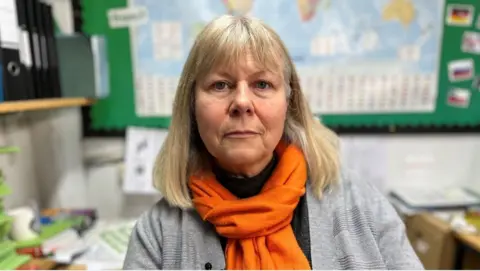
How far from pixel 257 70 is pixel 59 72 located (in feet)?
3.09

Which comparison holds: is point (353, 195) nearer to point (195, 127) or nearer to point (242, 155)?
point (242, 155)

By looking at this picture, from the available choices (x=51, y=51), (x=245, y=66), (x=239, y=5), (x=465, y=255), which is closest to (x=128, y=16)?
(x=51, y=51)

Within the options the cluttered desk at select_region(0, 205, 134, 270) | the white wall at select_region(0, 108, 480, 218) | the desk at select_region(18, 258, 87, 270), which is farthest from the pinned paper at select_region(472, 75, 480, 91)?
the desk at select_region(18, 258, 87, 270)

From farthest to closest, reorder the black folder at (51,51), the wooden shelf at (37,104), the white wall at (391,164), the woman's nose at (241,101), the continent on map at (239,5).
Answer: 1. the white wall at (391,164)
2. the continent on map at (239,5)
3. the black folder at (51,51)
4. the wooden shelf at (37,104)
5. the woman's nose at (241,101)

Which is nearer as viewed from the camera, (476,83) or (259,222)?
(259,222)

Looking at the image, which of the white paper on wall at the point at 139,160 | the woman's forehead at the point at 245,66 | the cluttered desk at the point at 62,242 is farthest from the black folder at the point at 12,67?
the woman's forehead at the point at 245,66

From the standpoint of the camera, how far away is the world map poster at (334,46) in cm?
156

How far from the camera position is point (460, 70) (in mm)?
1623

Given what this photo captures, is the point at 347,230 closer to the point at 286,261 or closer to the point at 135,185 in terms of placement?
the point at 286,261

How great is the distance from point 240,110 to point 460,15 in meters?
1.34

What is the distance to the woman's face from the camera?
814mm

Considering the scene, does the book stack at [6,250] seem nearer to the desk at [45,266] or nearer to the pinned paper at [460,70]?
the desk at [45,266]

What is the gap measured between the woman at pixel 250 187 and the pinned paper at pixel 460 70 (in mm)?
996

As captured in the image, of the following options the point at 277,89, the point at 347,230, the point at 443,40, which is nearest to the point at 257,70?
the point at 277,89
